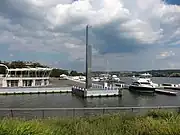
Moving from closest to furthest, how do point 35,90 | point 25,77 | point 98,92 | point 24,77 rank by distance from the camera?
point 98,92
point 35,90
point 24,77
point 25,77

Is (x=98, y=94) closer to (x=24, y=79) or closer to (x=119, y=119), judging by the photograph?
(x=24, y=79)

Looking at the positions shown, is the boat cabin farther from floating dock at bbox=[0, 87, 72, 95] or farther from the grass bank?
the grass bank

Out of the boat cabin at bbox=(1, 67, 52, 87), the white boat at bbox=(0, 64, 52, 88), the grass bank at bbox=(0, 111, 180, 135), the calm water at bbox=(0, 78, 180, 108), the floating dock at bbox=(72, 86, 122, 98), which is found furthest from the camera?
the boat cabin at bbox=(1, 67, 52, 87)

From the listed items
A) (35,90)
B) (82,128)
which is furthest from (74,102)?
(82,128)

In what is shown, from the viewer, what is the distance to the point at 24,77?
90188 mm

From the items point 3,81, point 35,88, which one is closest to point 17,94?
point 35,88

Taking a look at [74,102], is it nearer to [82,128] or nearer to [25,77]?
[25,77]

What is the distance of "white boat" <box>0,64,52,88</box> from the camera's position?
289 ft

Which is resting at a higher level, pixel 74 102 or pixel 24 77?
pixel 24 77

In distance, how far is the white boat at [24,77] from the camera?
8821 centimetres

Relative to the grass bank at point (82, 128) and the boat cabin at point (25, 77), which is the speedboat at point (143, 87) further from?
the grass bank at point (82, 128)

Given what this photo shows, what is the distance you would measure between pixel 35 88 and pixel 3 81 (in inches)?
459

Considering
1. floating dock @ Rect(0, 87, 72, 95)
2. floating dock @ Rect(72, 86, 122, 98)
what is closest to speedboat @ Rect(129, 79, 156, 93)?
floating dock @ Rect(72, 86, 122, 98)

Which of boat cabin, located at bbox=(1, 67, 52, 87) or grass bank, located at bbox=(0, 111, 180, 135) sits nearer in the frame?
grass bank, located at bbox=(0, 111, 180, 135)
